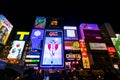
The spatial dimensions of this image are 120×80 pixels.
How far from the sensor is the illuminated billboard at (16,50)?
63.1 feet

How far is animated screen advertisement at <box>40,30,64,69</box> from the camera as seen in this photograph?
51.5 feet

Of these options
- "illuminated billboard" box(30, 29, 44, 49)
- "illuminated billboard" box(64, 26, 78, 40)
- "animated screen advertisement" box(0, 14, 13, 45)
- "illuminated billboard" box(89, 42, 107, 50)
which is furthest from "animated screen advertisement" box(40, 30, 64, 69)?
"illuminated billboard" box(89, 42, 107, 50)

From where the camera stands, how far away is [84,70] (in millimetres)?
21297

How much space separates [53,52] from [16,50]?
18.1 ft

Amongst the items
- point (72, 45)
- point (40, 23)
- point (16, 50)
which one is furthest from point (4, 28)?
point (72, 45)

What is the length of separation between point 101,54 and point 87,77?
5.04 metres

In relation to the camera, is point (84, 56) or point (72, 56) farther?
point (72, 56)

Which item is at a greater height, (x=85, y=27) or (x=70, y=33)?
(x=85, y=27)

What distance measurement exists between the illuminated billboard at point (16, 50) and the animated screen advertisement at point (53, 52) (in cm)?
386

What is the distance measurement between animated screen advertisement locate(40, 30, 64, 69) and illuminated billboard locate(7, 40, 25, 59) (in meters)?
3.86

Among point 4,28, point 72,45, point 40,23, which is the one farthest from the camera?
point 72,45

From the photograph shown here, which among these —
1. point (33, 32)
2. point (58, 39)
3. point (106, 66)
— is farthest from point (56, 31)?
point (106, 66)

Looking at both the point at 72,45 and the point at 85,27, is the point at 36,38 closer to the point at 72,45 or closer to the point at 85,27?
the point at 72,45

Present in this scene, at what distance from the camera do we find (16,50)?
767 inches
